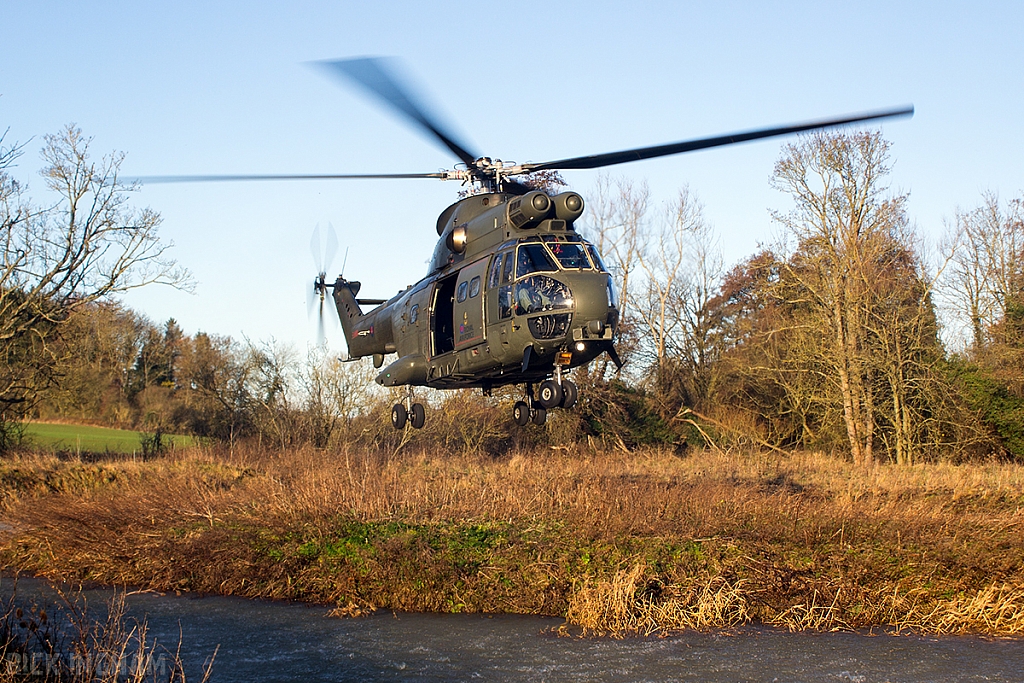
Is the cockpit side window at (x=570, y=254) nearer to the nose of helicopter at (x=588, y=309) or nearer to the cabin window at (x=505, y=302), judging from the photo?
the nose of helicopter at (x=588, y=309)

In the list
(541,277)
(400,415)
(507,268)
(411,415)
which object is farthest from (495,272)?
(400,415)

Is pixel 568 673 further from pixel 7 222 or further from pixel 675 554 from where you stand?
pixel 7 222

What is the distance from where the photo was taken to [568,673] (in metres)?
16.5

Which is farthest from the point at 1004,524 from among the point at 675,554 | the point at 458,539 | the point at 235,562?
the point at 235,562

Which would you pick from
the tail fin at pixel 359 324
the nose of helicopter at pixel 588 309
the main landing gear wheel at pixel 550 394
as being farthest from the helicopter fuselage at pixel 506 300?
the tail fin at pixel 359 324

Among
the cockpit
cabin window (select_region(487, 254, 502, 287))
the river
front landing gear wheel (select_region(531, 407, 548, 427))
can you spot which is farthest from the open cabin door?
the river

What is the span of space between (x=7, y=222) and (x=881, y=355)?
31953 millimetres

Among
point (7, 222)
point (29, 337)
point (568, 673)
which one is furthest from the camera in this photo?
point (29, 337)

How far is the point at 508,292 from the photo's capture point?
49.1 ft

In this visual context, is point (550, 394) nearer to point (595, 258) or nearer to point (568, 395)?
point (568, 395)

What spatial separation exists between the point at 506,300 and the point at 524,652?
727 cm

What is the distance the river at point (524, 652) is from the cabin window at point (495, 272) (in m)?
7.03

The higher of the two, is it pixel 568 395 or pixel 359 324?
pixel 359 324

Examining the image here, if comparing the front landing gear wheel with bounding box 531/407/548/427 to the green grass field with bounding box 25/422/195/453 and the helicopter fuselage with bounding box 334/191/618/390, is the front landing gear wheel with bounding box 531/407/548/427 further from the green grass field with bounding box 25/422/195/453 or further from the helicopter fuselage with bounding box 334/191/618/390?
the green grass field with bounding box 25/422/195/453
